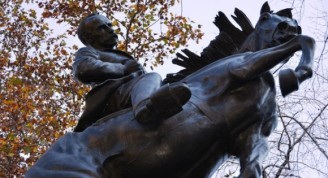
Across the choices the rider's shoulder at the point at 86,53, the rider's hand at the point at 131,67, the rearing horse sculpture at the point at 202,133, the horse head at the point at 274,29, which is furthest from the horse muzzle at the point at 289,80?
the rider's shoulder at the point at 86,53

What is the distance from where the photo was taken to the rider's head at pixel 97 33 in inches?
138

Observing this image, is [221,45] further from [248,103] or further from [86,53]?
[86,53]

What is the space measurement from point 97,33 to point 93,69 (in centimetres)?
36

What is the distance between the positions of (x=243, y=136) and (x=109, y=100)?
0.83 meters

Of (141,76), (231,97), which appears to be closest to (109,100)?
(141,76)

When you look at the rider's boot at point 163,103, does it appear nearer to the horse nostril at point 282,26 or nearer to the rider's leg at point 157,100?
the rider's leg at point 157,100

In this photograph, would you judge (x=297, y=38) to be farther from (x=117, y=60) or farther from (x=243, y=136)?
(x=117, y=60)

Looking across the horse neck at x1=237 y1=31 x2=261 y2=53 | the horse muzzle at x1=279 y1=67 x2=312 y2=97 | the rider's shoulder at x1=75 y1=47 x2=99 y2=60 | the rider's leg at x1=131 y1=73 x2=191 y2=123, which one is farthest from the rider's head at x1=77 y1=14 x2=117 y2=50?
the horse muzzle at x1=279 y1=67 x2=312 y2=97

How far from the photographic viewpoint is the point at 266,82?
116 inches

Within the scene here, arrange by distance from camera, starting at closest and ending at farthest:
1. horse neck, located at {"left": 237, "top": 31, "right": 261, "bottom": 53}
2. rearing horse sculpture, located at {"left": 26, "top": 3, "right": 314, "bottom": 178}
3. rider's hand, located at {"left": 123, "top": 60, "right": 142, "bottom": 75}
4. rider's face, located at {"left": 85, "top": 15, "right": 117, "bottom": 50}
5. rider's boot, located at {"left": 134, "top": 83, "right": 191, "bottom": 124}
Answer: rider's boot, located at {"left": 134, "top": 83, "right": 191, "bottom": 124} < rearing horse sculpture, located at {"left": 26, "top": 3, "right": 314, "bottom": 178} < horse neck, located at {"left": 237, "top": 31, "right": 261, "bottom": 53} < rider's hand, located at {"left": 123, "top": 60, "right": 142, "bottom": 75} < rider's face, located at {"left": 85, "top": 15, "right": 117, "bottom": 50}

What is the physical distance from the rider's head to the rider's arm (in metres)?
0.20

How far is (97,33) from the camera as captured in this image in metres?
3.52

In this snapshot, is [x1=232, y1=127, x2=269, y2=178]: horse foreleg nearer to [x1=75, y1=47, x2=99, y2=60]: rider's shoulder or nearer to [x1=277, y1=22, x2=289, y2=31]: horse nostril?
[x1=277, y1=22, x2=289, y2=31]: horse nostril

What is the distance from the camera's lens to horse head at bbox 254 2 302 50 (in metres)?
3.04
